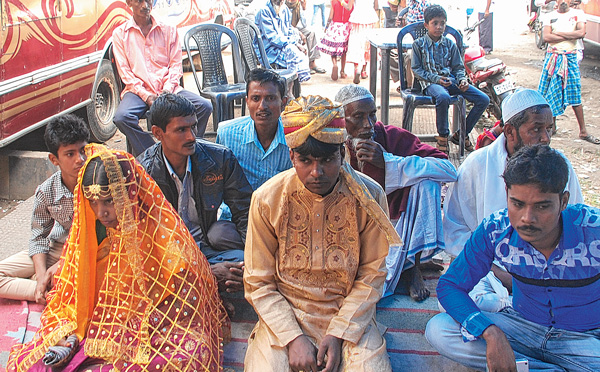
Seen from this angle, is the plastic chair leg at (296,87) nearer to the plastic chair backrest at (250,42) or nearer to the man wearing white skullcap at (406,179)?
the plastic chair backrest at (250,42)

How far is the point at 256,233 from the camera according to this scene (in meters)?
2.52

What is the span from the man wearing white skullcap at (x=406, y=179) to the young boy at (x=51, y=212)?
1639mm

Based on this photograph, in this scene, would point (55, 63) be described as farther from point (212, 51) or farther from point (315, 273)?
point (315, 273)

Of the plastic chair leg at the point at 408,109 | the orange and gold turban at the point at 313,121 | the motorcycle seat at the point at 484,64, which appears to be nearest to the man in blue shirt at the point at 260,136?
the orange and gold turban at the point at 313,121

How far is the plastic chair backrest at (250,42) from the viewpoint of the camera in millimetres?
6629

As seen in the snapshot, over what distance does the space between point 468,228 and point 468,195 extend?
8.2 inches

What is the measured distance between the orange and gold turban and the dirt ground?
3.96 metres

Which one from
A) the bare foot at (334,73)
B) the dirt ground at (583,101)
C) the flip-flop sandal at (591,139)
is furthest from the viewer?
the bare foot at (334,73)

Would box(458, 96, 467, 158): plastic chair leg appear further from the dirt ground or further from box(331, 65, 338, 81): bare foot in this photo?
box(331, 65, 338, 81): bare foot

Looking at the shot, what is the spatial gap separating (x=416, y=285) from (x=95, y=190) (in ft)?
6.46

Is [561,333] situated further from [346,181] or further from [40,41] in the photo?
[40,41]

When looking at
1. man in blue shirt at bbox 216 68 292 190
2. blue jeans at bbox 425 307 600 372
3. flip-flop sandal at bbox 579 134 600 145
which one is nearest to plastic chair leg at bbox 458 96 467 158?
flip-flop sandal at bbox 579 134 600 145

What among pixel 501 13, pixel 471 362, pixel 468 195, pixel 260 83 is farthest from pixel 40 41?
pixel 501 13

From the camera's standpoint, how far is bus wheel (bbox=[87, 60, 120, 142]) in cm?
646
